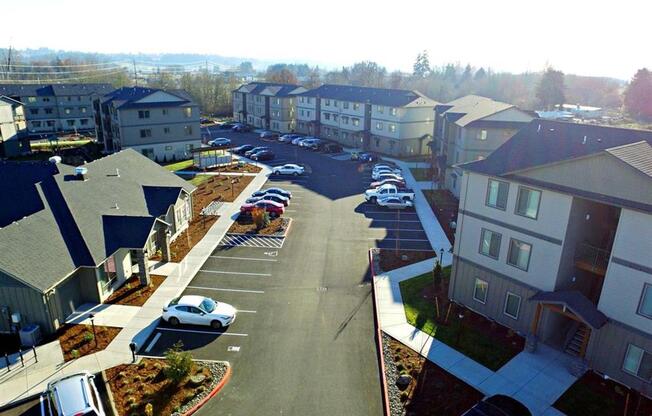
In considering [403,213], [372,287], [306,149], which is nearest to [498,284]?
[372,287]

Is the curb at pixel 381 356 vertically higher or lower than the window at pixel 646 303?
lower

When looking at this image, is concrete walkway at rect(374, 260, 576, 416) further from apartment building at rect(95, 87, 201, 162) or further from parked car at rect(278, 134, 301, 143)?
parked car at rect(278, 134, 301, 143)

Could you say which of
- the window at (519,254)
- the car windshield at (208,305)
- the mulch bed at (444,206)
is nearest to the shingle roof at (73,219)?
the car windshield at (208,305)

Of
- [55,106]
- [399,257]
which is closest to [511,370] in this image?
[399,257]

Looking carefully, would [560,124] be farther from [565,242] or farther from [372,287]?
[372,287]

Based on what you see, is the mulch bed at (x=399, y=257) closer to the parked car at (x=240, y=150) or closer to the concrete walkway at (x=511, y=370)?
the concrete walkway at (x=511, y=370)

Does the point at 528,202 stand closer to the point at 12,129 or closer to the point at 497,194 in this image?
the point at 497,194

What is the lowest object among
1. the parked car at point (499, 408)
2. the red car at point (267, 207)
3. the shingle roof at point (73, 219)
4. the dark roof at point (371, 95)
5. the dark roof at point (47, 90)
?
the parked car at point (499, 408)
